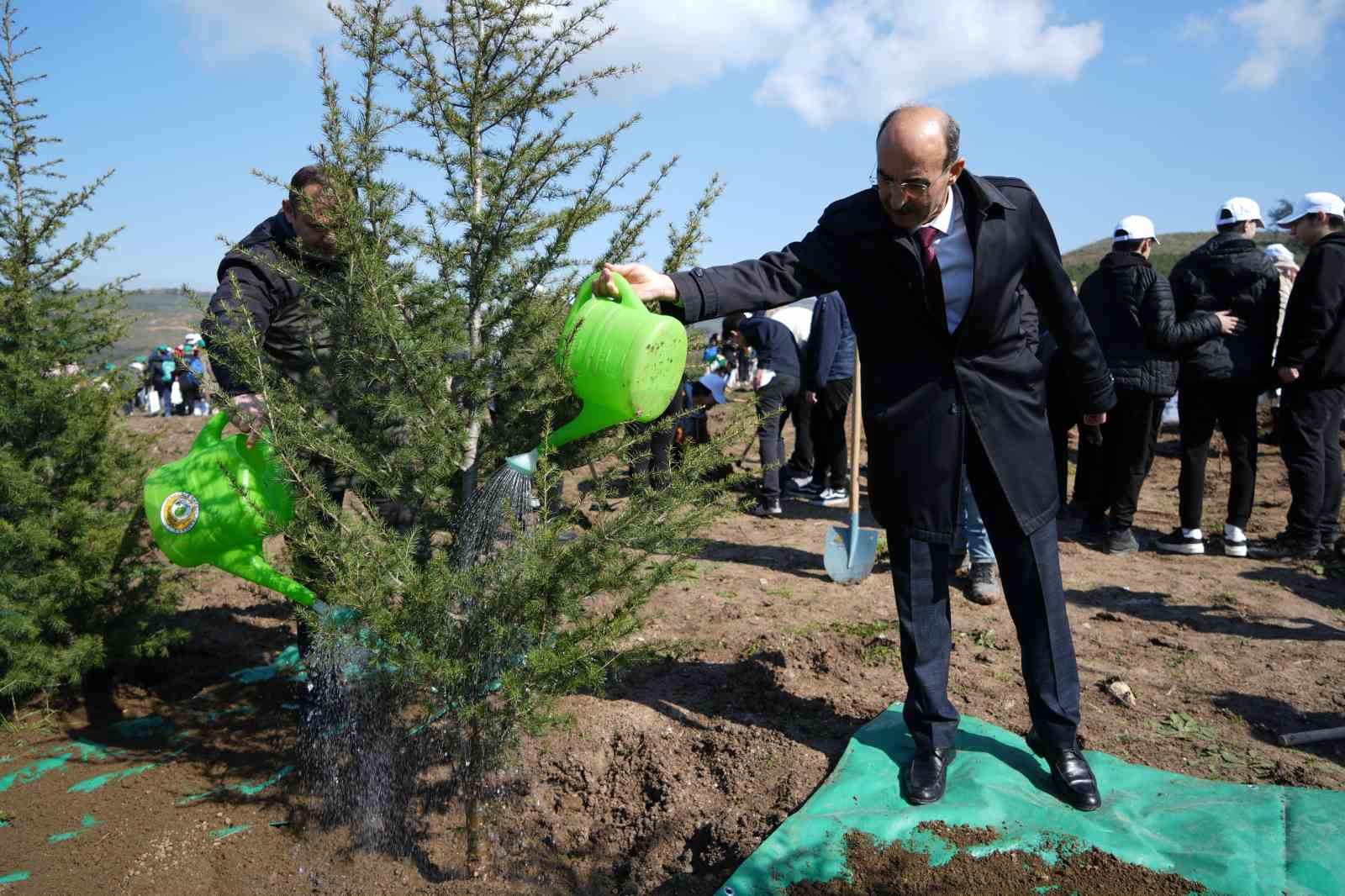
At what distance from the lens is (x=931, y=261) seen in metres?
2.63

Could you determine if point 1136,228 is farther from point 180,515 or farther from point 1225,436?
point 180,515

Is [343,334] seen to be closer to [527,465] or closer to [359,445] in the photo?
[359,445]

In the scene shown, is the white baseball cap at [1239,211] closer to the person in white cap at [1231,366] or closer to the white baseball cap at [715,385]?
the person in white cap at [1231,366]

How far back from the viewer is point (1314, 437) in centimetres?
546

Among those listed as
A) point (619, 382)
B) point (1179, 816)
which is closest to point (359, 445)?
point (619, 382)

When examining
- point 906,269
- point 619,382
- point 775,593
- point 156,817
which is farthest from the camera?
point 775,593

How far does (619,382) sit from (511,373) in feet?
1.82

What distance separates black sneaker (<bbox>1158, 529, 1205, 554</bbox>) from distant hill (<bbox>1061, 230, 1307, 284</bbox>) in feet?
56.3

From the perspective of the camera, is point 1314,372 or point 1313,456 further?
point 1313,456

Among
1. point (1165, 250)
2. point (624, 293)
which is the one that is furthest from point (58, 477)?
point (1165, 250)

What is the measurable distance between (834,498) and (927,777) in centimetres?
513

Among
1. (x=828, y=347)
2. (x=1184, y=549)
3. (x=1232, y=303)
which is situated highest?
(x=1232, y=303)

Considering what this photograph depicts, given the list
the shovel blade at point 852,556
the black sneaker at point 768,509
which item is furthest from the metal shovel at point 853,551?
the black sneaker at point 768,509

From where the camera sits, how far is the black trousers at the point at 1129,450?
5895 millimetres
